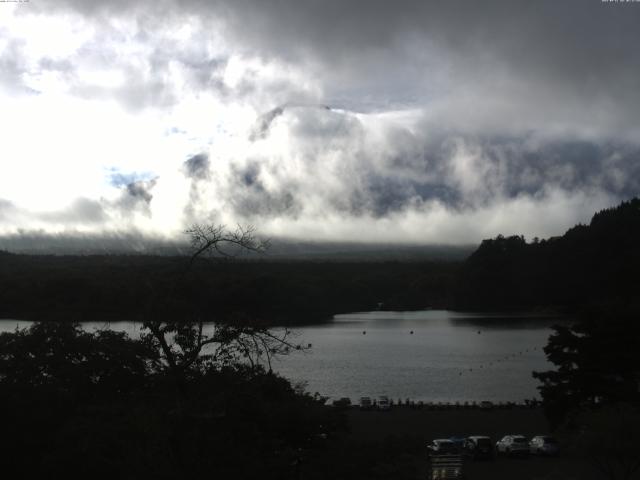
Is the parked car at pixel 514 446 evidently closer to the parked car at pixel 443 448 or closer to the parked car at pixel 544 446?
the parked car at pixel 544 446

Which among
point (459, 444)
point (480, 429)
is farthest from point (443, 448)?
point (480, 429)

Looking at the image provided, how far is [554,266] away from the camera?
299 feet

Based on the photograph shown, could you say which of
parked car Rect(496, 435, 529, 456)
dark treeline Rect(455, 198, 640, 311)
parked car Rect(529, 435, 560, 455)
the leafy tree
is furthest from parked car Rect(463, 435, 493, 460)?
dark treeline Rect(455, 198, 640, 311)

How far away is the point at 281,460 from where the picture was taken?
896 cm

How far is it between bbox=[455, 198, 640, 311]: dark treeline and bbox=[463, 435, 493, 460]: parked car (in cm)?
5488

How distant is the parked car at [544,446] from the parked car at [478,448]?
53.5 inches

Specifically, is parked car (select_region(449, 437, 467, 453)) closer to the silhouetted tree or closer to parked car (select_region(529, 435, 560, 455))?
parked car (select_region(529, 435, 560, 455))

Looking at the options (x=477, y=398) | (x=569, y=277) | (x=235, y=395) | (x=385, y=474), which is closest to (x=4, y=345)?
(x=235, y=395)

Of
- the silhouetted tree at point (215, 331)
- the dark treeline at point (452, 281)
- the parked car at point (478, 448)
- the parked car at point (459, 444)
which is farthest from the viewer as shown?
the parked car at point (459, 444)

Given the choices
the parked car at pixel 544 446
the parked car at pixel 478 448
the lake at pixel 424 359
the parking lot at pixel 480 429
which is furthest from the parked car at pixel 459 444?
the lake at pixel 424 359

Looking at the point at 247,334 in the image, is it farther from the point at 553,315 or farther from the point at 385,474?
the point at 553,315

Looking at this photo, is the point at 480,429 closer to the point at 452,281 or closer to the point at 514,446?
the point at 514,446

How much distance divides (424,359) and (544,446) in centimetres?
3426

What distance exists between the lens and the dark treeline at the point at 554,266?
3223 inches
